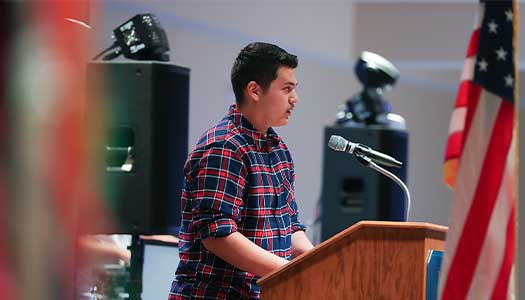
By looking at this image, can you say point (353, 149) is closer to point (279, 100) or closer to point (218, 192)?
point (279, 100)

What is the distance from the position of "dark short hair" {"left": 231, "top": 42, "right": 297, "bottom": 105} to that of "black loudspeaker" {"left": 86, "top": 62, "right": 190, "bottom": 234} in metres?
0.84

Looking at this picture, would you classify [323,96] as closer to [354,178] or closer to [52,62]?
[354,178]

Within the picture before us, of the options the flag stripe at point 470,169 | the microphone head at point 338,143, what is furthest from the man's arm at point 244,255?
the flag stripe at point 470,169

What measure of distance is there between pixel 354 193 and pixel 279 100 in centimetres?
315

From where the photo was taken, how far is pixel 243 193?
2.71 meters

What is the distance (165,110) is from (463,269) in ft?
5.75

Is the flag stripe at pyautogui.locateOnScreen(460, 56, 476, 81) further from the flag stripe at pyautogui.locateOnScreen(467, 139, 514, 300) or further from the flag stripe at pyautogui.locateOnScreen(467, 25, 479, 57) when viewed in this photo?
the flag stripe at pyautogui.locateOnScreen(467, 139, 514, 300)

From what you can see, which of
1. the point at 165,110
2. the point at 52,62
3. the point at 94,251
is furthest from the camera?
the point at 165,110

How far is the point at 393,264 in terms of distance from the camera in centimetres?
252

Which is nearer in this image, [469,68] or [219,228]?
[469,68]

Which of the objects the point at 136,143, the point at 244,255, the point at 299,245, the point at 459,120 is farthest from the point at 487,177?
the point at 136,143

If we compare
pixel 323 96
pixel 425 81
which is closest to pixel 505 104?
pixel 323 96

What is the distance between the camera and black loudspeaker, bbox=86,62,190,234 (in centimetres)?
363

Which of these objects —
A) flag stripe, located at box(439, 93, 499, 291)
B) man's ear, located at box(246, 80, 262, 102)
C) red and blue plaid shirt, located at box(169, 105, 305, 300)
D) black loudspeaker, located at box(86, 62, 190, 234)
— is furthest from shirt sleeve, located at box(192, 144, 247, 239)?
black loudspeaker, located at box(86, 62, 190, 234)
